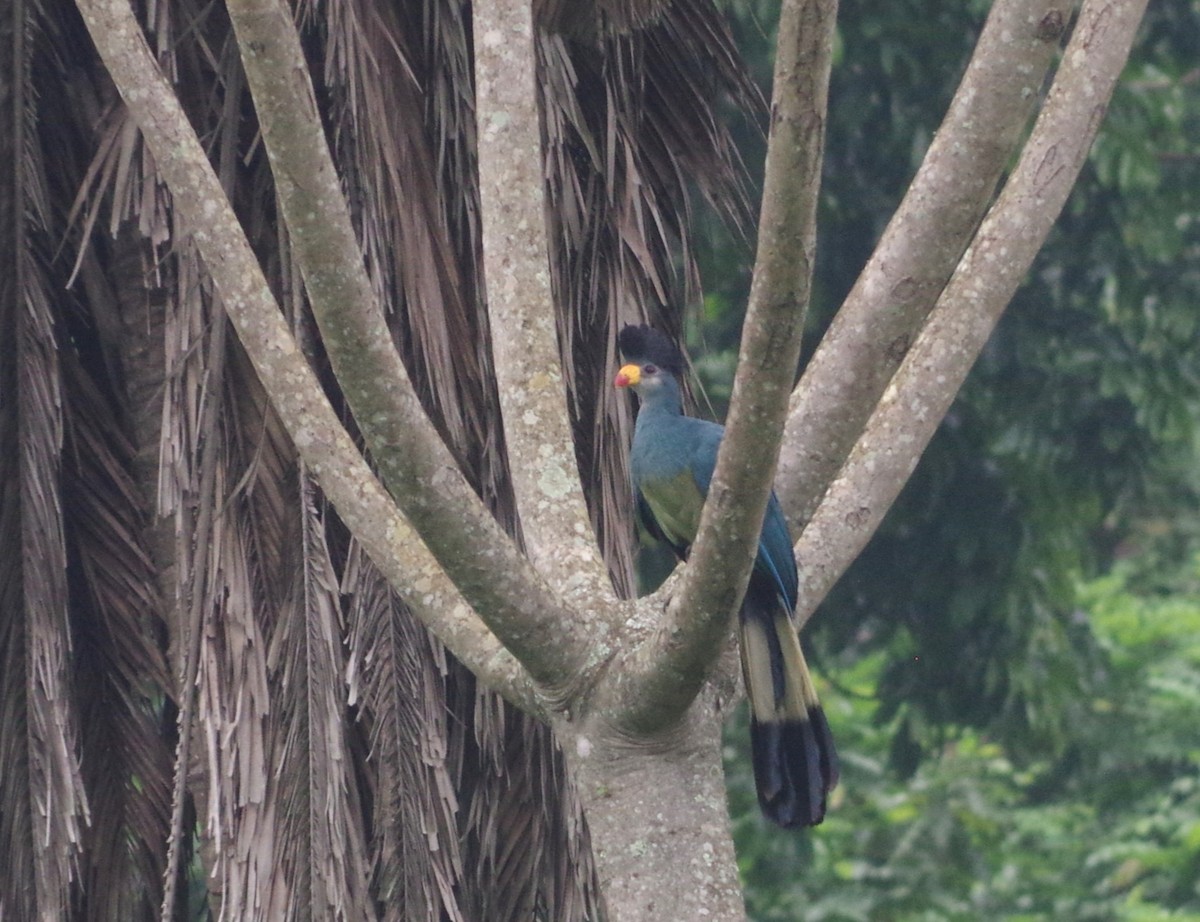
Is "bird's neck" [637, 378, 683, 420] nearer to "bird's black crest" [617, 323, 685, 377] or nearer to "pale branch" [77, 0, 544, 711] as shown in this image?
"bird's black crest" [617, 323, 685, 377]

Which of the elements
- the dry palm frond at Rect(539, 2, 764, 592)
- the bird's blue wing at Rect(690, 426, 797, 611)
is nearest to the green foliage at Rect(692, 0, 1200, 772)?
the dry palm frond at Rect(539, 2, 764, 592)

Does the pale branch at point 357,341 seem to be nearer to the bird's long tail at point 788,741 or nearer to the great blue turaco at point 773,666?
the great blue turaco at point 773,666

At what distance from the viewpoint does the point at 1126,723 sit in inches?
407

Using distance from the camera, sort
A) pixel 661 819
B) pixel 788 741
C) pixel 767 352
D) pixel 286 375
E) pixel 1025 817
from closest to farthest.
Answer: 1. pixel 767 352
2. pixel 661 819
3. pixel 286 375
4. pixel 788 741
5. pixel 1025 817

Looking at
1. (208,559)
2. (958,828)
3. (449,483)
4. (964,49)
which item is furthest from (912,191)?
(958,828)

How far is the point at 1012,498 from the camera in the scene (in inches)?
342

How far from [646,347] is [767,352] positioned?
1478 millimetres

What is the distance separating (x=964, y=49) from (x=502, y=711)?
576 cm

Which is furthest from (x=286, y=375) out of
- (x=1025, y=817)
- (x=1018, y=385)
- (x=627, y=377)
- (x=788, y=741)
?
(x=1025, y=817)

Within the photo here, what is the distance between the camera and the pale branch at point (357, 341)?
2428 millimetres

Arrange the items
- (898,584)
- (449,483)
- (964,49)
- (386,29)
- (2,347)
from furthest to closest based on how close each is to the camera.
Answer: (898,584)
(964,49)
(2,347)
(386,29)
(449,483)

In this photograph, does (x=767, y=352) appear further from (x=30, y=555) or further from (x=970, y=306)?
(x=30, y=555)

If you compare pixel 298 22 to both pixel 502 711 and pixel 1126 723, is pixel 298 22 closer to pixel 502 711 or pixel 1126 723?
pixel 502 711

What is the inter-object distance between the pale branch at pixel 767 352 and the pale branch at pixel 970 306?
0.64 meters
